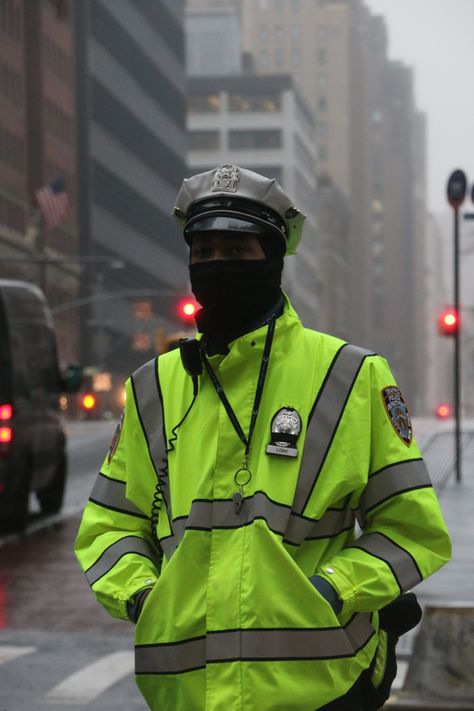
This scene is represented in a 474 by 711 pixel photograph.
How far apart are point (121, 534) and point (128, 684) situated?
5.99 metres

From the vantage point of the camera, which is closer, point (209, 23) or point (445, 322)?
point (445, 322)

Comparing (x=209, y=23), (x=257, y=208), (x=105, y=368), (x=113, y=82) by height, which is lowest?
(x=105, y=368)

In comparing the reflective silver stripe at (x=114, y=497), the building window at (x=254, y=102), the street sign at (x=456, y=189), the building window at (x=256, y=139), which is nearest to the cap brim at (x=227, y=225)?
the reflective silver stripe at (x=114, y=497)

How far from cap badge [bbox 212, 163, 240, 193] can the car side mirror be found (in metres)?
16.6

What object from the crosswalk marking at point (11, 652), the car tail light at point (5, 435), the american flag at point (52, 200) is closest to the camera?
the crosswalk marking at point (11, 652)

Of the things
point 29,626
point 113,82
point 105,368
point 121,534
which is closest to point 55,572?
point 29,626

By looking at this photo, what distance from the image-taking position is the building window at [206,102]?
158 metres

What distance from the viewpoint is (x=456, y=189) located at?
24969 mm

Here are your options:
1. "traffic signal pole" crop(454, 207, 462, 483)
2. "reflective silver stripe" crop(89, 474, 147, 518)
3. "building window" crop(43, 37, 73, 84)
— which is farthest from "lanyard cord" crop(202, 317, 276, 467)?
"building window" crop(43, 37, 73, 84)

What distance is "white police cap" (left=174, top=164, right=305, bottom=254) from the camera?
12.6ft

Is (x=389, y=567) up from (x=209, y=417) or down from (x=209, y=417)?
down

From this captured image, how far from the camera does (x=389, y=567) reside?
12.1 ft

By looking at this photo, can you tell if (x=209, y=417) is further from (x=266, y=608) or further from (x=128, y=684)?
(x=128, y=684)

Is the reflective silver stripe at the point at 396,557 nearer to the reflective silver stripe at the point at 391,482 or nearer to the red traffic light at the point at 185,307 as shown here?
the reflective silver stripe at the point at 391,482
